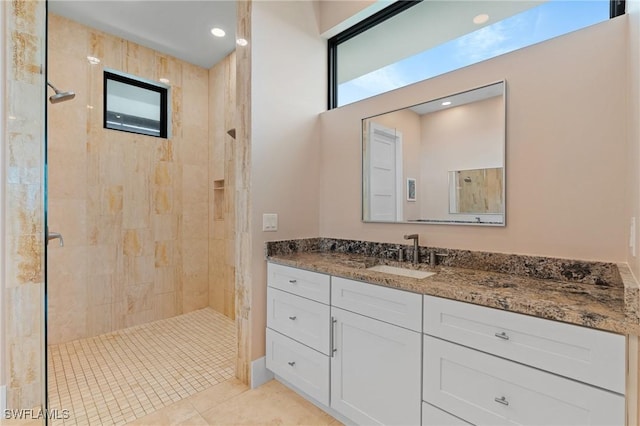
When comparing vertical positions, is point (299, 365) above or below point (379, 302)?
below

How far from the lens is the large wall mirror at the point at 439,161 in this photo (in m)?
1.61

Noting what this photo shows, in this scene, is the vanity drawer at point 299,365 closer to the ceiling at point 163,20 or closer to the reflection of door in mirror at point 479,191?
the reflection of door in mirror at point 479,191

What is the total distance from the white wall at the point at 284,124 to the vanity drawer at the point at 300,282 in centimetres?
11

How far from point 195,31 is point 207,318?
2932 mm

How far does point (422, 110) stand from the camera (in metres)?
1.90

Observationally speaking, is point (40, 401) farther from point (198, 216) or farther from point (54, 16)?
point (54, 16)

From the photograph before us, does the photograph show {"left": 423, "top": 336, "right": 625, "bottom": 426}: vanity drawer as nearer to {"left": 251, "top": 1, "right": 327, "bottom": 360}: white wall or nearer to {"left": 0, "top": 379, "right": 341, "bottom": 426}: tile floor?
{"left": 0, "top": 379, "right": 341, "bottom": 426}: tile floor

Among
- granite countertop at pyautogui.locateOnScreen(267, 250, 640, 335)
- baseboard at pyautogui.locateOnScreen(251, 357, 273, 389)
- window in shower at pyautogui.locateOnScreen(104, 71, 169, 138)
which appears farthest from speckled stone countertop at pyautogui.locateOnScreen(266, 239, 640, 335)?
window in shower at pyautogui.locateOnScreen(104, 71, 169, 138)

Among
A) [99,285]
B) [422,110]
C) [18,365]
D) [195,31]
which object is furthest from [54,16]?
[422,110]

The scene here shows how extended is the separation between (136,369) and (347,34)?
3.15 metres

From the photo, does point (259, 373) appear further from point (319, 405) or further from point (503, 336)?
point (503, 336)

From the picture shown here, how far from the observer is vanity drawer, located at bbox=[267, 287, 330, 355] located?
66.6 inches

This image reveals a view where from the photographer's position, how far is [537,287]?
1.23m

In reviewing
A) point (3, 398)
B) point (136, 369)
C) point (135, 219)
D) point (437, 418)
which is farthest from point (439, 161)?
point (135, 219)
